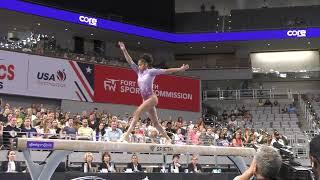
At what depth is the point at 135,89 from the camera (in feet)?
80.3

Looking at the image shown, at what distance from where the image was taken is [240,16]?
32.2m

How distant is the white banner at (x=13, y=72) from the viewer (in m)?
19.7

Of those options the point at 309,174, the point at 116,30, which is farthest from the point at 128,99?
the point at 309,174

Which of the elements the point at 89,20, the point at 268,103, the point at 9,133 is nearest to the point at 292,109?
the point at 268,103

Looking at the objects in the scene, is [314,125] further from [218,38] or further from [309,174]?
[309,174]

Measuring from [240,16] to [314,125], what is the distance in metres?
10.6

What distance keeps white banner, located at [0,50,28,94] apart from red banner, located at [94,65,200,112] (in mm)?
3723

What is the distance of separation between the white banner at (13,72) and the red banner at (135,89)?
3723mm

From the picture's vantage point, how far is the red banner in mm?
23375

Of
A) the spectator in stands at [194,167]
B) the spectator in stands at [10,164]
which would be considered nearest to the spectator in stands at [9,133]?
the spectator in stands at [10,164]

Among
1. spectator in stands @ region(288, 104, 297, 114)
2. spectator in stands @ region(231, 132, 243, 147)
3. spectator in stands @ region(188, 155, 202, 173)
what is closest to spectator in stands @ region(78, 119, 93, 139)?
spectator in stands @ region(188, 155, 202, 173)

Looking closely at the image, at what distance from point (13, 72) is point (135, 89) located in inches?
258

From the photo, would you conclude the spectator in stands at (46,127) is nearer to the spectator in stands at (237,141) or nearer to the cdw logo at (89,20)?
the spectator in stands at (237,141)

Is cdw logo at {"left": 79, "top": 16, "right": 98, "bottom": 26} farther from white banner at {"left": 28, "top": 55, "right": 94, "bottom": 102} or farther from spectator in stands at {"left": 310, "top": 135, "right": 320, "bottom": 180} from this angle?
spectator in stands at {"left": 310, "top": 135, "right": 320, "bottom": 180}
